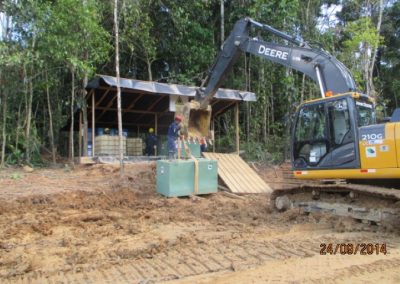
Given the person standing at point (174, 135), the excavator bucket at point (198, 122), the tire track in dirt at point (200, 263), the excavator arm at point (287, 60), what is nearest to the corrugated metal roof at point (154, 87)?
the excavator bucket at point (198, 122)

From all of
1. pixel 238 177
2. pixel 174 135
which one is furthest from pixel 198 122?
pixel 238 177

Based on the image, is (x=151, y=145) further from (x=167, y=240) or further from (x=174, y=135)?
(x=167, y=240)

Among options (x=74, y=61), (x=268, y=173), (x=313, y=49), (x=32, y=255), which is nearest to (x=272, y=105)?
(x=268, y=173)

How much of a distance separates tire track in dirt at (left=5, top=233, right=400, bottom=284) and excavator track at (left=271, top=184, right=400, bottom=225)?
84cm

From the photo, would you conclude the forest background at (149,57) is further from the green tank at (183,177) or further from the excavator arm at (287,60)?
the green tank at (183,177)

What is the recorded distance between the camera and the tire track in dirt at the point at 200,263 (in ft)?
14.0

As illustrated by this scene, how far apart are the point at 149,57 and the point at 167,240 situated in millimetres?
13678

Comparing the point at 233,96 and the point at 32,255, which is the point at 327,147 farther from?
the point at 233,96

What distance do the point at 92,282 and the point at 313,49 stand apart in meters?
6.46

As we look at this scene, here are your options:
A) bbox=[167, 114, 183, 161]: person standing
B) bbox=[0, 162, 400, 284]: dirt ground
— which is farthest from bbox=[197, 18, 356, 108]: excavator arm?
bbox=[0, 162, 400, 284]: dirt ground

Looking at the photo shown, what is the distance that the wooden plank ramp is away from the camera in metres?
11.1
